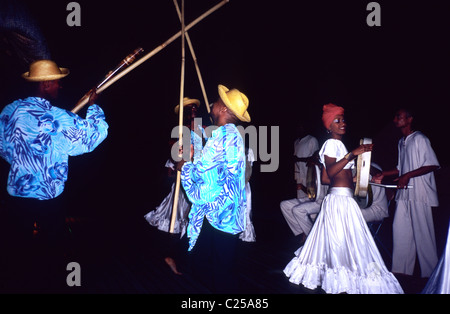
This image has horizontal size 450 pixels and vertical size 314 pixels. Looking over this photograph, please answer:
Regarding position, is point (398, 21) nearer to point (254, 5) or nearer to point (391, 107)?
point (391, 107)

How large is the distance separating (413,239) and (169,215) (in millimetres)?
3975

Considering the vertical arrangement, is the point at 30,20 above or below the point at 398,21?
below

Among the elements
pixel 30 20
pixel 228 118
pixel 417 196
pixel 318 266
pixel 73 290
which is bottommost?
pixel 73 290

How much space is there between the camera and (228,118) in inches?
107

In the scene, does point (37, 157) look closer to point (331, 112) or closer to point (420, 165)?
point (331, 112)

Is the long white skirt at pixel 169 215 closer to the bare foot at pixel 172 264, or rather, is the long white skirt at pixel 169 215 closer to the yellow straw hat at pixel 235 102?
the bare foot at pixel 172 264

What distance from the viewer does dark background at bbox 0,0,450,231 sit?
5758mm

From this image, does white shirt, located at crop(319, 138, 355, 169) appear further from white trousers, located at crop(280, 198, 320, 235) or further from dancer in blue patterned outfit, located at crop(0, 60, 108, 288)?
dancer in blue patterned outfit, located at crop(0, 60, 108, 288)

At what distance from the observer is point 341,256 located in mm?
3053

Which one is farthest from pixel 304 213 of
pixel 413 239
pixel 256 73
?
pixel 256 73

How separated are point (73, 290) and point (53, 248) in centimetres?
86

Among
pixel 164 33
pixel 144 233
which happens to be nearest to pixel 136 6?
pixel 164 33

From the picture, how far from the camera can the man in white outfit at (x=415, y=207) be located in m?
3.61

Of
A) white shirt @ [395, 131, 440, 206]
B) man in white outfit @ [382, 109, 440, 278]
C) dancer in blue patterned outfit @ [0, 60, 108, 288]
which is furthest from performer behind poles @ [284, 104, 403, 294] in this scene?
dancer in blue patterned outfit @ [0, 60, 108, 288]
